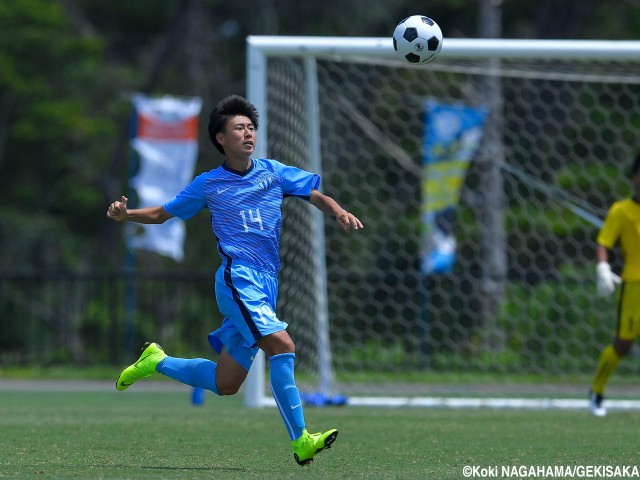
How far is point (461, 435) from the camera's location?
27.0ft

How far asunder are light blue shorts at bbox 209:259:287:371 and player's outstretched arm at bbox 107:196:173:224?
21.1 inches

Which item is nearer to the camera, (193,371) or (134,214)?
(134,214)

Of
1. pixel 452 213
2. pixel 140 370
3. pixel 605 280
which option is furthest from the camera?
pixel 452 213

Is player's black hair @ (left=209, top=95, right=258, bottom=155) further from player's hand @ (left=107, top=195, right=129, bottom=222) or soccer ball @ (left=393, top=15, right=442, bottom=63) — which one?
soccer ball @ (left=393, top=15, right=442, bottom=63)

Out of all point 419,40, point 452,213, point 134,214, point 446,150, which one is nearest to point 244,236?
point 134,214

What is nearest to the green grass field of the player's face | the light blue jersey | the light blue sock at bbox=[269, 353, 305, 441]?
the light blue sock at bbox=[269, 353, 305, 441]

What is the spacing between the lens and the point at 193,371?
7152 mm

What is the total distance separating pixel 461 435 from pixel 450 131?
804cm

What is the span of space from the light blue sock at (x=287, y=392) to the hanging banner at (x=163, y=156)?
1253 cm

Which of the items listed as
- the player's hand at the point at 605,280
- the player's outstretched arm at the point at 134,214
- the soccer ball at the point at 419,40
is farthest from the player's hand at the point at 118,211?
the player's hand at the point at 605,280

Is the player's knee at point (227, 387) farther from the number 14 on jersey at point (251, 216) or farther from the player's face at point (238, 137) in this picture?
the player's face at point (238, 137)

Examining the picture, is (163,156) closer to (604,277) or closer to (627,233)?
(627,233)

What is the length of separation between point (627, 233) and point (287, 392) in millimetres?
4473

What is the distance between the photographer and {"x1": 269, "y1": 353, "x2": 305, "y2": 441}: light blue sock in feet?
21.2
